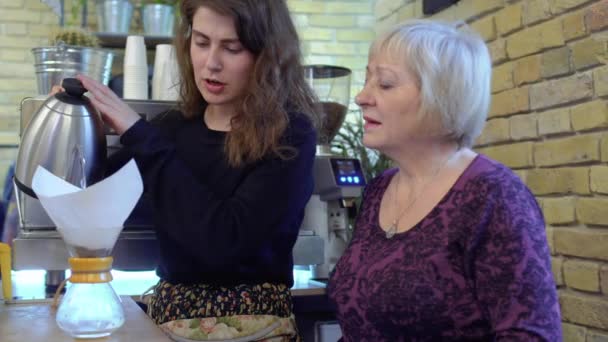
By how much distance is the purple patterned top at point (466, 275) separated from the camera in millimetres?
1007

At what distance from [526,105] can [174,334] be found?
116cm

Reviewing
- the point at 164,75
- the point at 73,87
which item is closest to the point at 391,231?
the point at 73,87

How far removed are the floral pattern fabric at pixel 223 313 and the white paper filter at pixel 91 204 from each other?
0.37m

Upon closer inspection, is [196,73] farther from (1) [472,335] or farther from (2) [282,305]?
(1) [472,335]

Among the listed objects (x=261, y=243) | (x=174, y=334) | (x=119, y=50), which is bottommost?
(x=174, y=334)

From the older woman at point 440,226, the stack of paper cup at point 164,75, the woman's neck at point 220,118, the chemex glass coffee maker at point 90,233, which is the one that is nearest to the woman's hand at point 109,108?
the woman's neck at point 220,118

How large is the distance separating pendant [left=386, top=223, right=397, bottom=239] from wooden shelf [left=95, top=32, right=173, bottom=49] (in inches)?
73.6

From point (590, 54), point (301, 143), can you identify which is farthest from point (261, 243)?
point (590, 54)

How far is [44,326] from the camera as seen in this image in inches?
43.1

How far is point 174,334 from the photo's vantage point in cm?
132

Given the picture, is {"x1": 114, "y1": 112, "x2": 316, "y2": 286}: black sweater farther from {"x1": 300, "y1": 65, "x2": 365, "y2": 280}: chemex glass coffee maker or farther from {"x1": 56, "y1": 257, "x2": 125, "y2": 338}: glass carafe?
{"x1": 300, "y1": 65, "x2": 365, "y2": 280}: chemex glass coffee maker

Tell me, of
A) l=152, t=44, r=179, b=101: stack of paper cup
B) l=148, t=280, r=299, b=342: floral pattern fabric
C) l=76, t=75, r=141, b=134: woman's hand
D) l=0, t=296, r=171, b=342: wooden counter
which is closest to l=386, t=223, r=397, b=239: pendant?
l=148, t=280, r=299, b=342: floral pattern fabric

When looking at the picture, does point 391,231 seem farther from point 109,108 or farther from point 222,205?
point 109,108

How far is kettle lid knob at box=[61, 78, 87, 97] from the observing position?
1.26m
